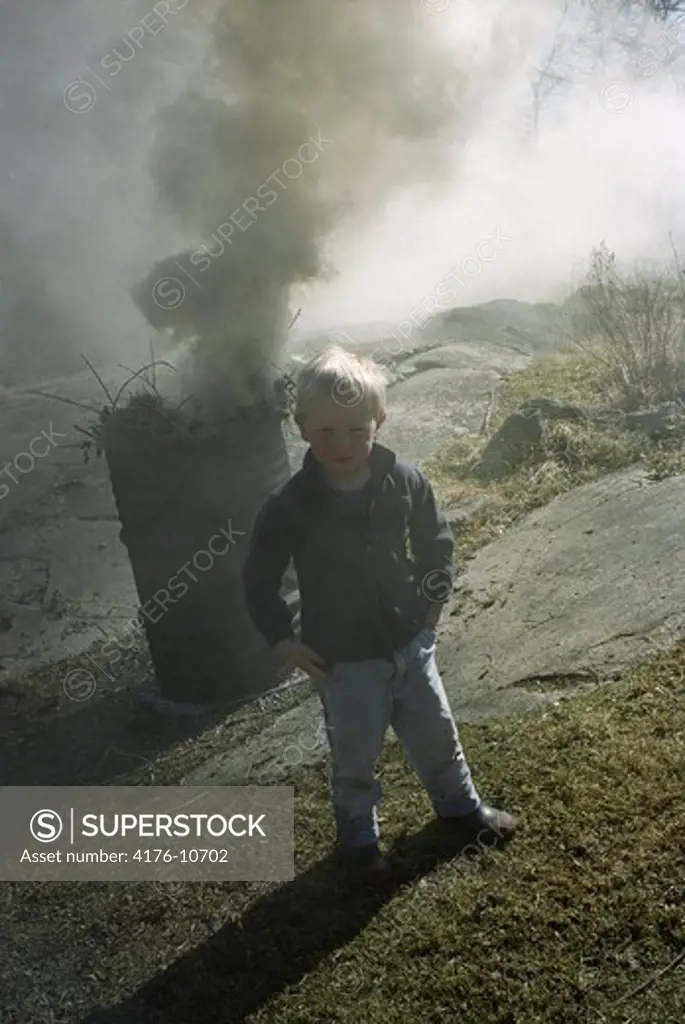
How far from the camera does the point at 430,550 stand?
2.58 metres

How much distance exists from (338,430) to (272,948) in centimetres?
137

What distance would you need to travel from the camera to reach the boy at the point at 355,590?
2439 mm

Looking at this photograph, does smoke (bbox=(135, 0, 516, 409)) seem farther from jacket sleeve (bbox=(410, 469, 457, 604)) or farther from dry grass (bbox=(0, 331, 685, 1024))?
dry grass (bbox=(0, 331, 685, 1024))

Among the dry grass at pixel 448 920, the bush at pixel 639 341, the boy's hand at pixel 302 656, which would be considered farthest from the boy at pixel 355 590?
the bush at pixel 639 341

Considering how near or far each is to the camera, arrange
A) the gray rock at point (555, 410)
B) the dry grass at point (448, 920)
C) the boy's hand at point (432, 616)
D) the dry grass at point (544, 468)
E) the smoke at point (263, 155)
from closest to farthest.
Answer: the dry grass at point (448, 920)
the boy's hand at point (432, 616)
the smoke at point (263, 155)
the dry grass at point (544, 468)
the gray rock at point (555, 410)

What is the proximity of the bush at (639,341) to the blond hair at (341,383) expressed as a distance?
14.5ft

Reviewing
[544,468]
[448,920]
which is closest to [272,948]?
[448,920]

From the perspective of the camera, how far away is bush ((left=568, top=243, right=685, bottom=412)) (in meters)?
6.49

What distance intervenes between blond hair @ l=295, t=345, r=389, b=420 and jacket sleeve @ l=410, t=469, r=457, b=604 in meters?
0.30

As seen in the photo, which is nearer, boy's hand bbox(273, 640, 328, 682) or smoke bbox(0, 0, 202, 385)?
boy's hand bbox(273, 640, 328, 682)

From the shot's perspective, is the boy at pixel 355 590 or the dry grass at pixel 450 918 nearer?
the dry grass at pixel 450 918

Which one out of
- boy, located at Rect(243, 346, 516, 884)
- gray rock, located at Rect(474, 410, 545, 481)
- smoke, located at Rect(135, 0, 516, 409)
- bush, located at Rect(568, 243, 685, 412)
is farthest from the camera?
bush, located at Rect(568, 243, 685, 412)

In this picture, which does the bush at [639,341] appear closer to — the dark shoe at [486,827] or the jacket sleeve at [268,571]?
the dark shoe at [486,827]

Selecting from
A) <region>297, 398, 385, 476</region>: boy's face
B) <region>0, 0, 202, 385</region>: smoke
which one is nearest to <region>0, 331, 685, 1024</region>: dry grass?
<region>297, 398, 385, 476</region>: boy's face
